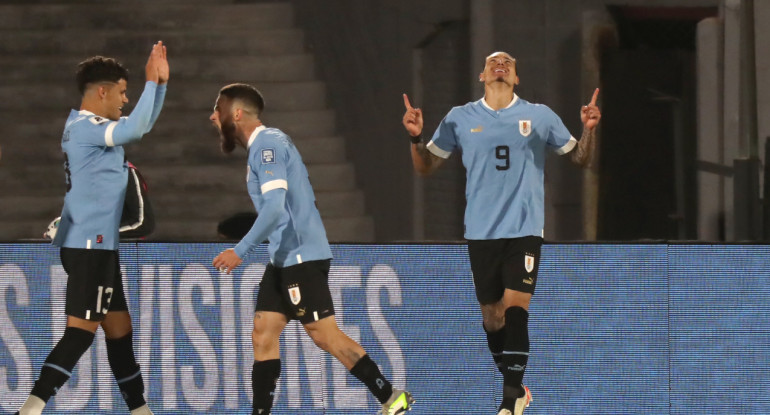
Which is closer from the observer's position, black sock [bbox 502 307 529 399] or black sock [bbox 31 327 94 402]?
black sock [bbox 31 327 94 402]

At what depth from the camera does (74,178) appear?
7.35 m

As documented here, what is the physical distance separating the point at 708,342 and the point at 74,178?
3611 mm

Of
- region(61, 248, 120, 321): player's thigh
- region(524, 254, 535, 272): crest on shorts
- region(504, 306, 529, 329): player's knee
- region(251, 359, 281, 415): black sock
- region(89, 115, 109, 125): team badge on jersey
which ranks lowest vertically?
region(251, 359, 281, 415): black sock

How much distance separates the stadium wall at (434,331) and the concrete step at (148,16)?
13.4 ft

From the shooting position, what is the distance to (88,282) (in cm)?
729

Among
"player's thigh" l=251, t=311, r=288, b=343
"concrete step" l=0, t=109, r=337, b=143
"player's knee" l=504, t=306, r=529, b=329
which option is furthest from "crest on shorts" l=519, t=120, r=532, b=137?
"concrete step" l=0, t=109, r=337, b=143

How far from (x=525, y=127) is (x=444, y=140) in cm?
49

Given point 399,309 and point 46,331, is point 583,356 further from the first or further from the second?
point 46,331

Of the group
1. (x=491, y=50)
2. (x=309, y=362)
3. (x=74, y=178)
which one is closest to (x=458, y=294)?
(x=309, y=362)

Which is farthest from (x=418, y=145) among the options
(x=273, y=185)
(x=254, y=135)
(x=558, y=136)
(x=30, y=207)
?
(x=30, y=207)

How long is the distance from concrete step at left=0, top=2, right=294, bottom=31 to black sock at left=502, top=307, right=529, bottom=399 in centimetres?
540

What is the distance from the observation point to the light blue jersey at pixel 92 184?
287 inches

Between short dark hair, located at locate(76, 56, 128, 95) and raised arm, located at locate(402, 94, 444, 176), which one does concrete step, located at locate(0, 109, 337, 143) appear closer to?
raised arm, located at locate(402, 94, 444, 176)

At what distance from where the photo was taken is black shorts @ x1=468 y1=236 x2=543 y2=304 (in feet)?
24.6
